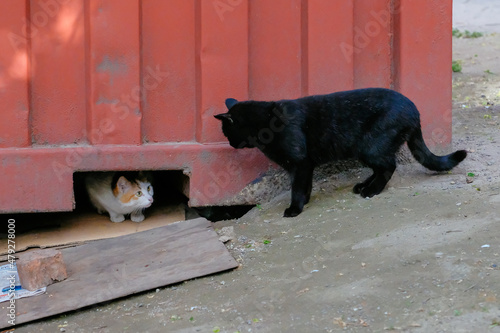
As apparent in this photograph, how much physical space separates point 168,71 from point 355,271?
2236 millimetres

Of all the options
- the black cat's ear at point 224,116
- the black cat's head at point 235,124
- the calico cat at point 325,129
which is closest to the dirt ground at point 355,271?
the calico cat at point 325,129

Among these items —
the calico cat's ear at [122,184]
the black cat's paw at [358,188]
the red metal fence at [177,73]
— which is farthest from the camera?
the calico cat's ear at [122,184]

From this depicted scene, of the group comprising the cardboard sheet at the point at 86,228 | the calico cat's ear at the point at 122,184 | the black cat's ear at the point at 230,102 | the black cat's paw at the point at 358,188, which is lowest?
the cardboard sheet at the point at 86,228

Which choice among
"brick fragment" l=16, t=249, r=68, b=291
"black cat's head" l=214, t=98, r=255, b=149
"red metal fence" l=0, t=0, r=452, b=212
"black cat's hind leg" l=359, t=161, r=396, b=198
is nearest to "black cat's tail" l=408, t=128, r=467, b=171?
"black cat's hind leg" l=359, t=161, r=396, b=198

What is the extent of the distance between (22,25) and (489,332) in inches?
147

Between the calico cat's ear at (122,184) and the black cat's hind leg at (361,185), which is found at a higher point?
the black cat's hind leg at (361,185)

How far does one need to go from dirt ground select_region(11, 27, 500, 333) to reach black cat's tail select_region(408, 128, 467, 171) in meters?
0.10

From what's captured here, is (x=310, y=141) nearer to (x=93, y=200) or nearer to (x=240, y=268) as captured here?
(x=240, y=268)

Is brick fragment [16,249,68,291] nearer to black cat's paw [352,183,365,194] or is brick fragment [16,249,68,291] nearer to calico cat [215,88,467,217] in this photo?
calico cat [215,88,467,217]

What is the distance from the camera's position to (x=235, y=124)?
4.59m

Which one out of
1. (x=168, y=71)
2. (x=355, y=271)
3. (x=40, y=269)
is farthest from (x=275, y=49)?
(x=40, y=269)

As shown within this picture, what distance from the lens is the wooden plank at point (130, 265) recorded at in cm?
357

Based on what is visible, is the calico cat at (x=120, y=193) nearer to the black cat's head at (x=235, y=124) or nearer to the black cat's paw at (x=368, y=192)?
the black cat's head at (x=235, y=124)

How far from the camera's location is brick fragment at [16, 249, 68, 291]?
3662 mm
